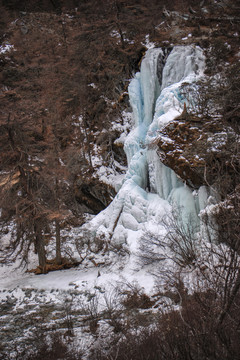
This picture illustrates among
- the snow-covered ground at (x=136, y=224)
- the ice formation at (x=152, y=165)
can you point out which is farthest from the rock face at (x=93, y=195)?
the ice formation at (x=152, y=165)

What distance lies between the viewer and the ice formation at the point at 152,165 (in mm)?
9000

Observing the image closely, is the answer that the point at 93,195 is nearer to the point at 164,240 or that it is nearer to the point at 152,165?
the point at 152,165

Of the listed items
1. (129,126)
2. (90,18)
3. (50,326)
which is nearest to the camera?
(50,326)

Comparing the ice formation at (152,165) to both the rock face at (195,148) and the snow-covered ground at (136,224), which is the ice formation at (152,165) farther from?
the rock face at (195,148)

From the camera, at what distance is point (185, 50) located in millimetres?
11211

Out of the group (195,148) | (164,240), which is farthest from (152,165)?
(164,240)

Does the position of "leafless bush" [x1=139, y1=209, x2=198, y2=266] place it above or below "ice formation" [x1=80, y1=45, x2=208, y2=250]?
below

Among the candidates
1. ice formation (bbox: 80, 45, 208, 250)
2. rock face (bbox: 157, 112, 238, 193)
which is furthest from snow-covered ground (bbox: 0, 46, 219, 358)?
rock face (bbox: 157, 112, 238, 193)

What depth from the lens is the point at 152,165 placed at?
10078mm

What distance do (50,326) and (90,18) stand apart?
1098 inches

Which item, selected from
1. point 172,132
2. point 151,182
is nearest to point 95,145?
point 151,182

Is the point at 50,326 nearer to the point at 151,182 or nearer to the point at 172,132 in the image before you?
the point at 151,182

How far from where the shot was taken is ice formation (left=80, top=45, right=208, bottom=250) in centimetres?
900

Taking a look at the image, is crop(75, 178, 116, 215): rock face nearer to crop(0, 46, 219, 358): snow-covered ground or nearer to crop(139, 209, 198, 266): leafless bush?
crop(0, 46, 219, 358): snow-covered ground
